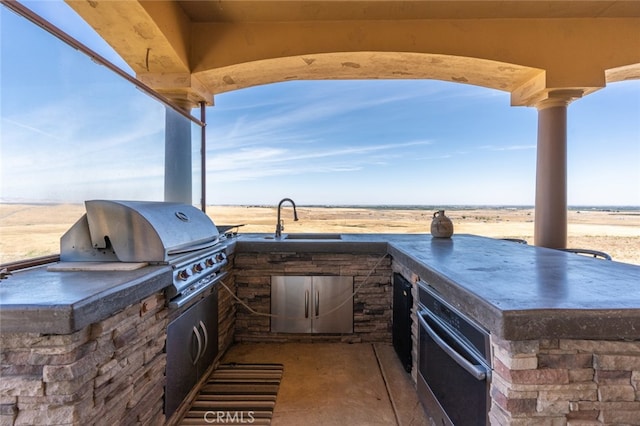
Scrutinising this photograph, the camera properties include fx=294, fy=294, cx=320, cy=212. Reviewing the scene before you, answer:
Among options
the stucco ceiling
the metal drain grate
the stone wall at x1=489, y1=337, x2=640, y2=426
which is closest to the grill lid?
the metal drain grate

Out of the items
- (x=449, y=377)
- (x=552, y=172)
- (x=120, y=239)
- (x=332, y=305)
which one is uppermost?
(x=552, y=172)

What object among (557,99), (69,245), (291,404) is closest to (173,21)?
(69,245)

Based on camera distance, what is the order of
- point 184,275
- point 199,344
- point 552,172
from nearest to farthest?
point 184,275 < point 199,344 < point 552,172

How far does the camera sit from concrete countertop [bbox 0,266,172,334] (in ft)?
2.86

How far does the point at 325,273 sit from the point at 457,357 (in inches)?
61.1

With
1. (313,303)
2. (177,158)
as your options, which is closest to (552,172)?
(313,303)

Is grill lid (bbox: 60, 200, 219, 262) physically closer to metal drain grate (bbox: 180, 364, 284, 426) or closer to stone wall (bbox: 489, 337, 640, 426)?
metal drain grate (bbox: 180, 364, 284, 426)

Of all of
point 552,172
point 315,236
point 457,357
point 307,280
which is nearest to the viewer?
point 457,357

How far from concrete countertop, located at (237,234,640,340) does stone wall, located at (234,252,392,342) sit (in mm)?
786

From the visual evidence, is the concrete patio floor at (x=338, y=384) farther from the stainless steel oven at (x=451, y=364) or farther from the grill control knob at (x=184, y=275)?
the grill control knob at (x=184, y=275)

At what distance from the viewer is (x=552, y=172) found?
3.02m

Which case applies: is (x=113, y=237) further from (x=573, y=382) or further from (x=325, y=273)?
(x=573, y=382)

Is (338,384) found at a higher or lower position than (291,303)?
lower

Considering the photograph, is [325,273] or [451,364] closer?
[451,364]
